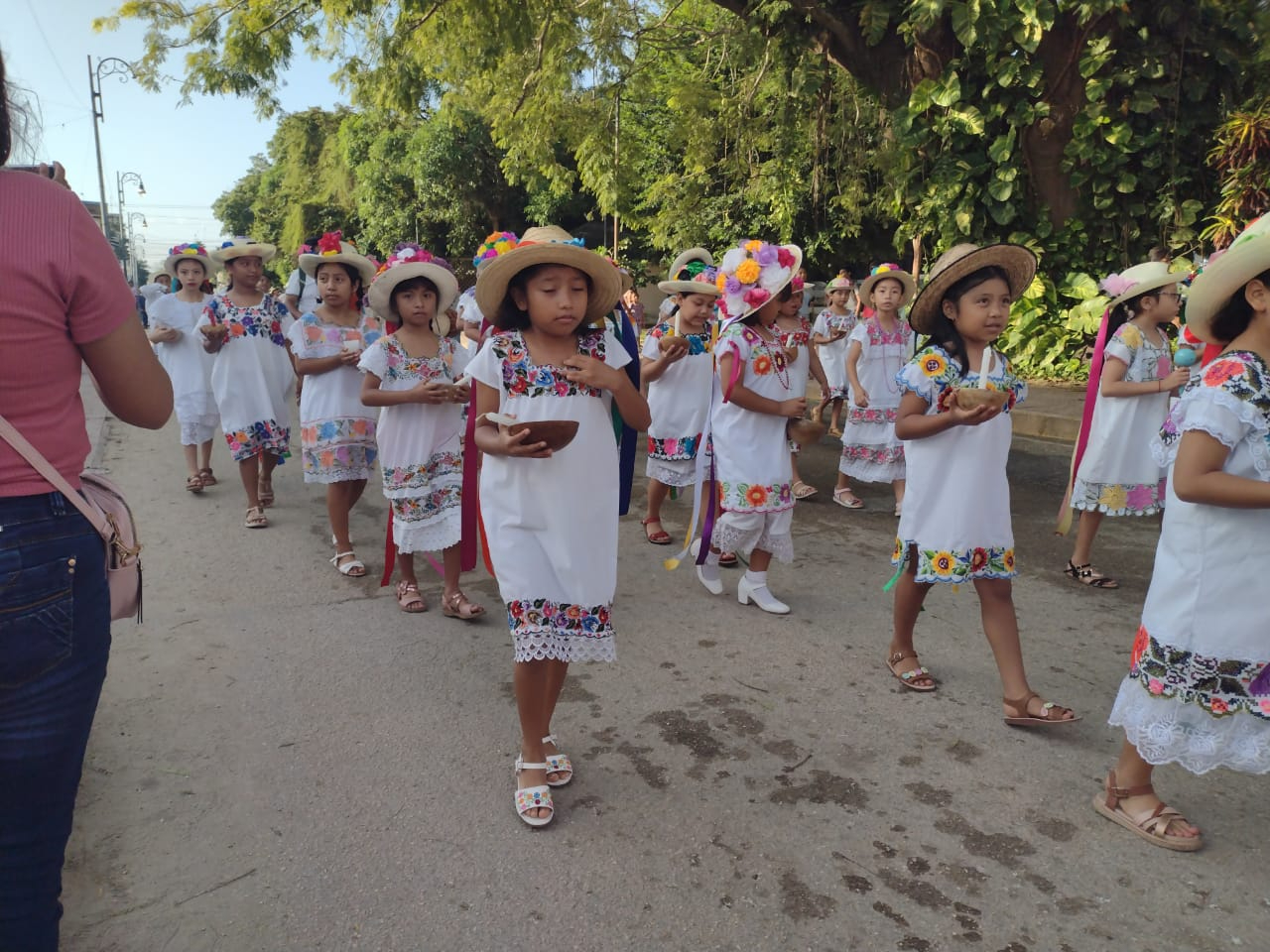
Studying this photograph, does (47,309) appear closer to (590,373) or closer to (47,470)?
(47,470)

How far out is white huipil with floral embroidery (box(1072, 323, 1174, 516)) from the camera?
16.7 feet

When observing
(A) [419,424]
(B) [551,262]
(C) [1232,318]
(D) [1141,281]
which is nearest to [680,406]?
(A) [419,424]

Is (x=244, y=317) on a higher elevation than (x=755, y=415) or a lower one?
higher

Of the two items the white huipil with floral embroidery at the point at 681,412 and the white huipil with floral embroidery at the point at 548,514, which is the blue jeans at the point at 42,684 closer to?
the white huipil with floral embroidery at the point at 548,514

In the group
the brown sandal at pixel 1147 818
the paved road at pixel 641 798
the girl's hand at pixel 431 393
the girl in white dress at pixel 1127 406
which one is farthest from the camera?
the girl in white dress at pixel 1127 406

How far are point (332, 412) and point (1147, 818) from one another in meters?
4.46

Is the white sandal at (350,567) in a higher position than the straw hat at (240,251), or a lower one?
lower

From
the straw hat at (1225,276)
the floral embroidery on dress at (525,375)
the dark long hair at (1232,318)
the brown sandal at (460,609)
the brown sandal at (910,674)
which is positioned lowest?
the brown sandal at (460,609)

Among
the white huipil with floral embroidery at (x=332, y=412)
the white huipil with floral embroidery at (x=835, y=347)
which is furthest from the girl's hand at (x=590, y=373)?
the white huipil with floral embroidery at (x=835, y=347)

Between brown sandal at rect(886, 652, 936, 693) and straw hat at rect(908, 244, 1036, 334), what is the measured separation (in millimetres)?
1364

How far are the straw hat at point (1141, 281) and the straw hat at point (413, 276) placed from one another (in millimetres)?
3528

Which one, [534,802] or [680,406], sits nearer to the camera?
[534,802]

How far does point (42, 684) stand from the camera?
1.62 m

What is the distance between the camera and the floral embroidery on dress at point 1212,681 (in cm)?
250
